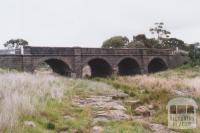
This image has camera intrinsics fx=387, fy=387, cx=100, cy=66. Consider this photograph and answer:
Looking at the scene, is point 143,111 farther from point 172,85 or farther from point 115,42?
point 115,42

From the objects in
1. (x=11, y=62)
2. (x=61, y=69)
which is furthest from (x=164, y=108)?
(x=61, y=69)

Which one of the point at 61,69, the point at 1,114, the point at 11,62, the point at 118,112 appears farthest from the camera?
the point at 61,69

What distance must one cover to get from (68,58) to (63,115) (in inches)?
1298

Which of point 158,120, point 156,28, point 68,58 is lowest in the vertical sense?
point 158,120

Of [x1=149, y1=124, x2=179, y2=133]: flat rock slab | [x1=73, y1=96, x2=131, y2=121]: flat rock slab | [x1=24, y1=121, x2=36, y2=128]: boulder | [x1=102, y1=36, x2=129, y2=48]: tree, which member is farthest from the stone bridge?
[x1=24, y1=121, x2=36, y2=128]: boulder

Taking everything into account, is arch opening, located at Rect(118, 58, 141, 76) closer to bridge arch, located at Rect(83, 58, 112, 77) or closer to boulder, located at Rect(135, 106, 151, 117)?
bridge arch, located at Rect(83, 58, 112, 77)

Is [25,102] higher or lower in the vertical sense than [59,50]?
lower

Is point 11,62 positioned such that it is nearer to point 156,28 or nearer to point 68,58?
point 68,58

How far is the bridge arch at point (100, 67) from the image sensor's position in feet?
165

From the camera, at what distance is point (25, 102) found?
1045 centimetres

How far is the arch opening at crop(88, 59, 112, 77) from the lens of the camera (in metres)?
51.0

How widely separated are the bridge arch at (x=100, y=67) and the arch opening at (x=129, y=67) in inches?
150

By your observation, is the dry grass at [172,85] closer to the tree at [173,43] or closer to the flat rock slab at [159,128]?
the flat rock slab at [159,128]

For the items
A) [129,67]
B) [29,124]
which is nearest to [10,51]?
[129,67]
